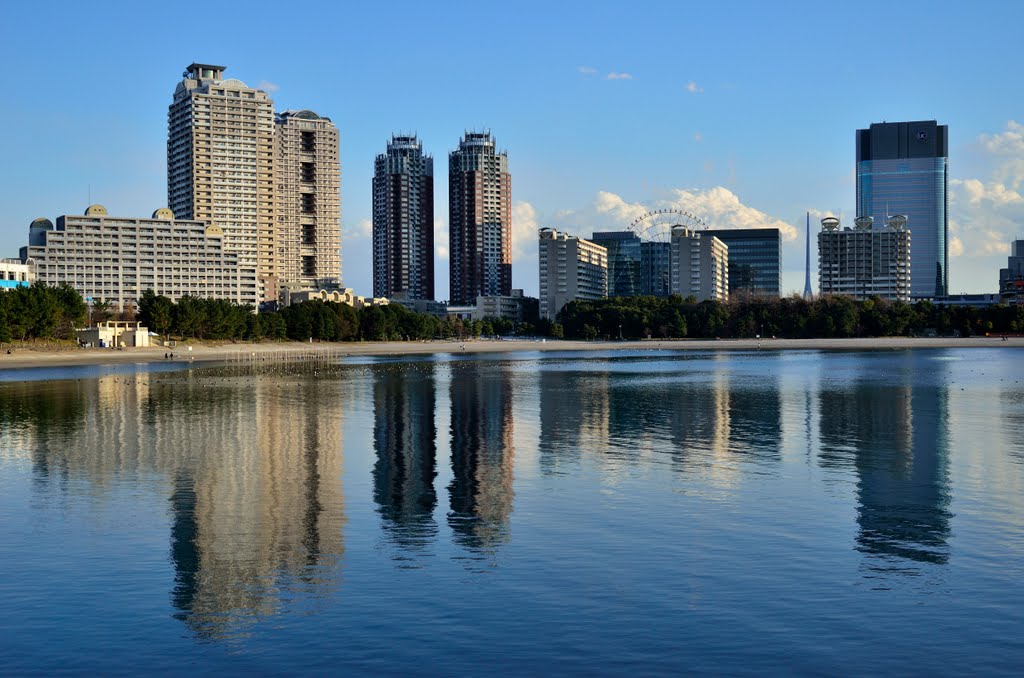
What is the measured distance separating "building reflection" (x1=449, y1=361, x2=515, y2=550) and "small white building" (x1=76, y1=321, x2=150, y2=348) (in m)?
103

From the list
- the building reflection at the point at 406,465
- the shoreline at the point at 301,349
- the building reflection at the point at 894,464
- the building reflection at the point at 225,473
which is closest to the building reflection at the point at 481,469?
the building reflection at the point at 406,465

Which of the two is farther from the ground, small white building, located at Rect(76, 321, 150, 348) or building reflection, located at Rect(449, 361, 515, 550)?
small white building, located at Rect(76, 321, 150, 348)

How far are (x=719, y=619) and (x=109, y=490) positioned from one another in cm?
2101

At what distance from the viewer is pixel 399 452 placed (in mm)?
39031

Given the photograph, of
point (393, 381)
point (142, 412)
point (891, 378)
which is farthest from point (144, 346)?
point (891, 378)

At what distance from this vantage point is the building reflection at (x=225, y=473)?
1941cm

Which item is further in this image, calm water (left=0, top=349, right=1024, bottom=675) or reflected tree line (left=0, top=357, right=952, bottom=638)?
reflected tree line (left=0, top=357, right=952, bottom=638)

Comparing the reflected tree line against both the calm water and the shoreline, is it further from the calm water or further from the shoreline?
the shoreline

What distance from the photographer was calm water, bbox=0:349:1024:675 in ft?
52.0

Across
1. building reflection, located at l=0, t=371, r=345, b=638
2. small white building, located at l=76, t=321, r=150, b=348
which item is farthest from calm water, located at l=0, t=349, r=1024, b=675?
small white building, located at l=76, t=321, r=150, b=348

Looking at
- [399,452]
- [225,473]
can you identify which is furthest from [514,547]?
[399,452]

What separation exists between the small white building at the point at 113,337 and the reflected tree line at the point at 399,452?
255 feet

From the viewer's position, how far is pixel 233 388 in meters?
77.7

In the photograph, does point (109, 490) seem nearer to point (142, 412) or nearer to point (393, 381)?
point (142, 412)
